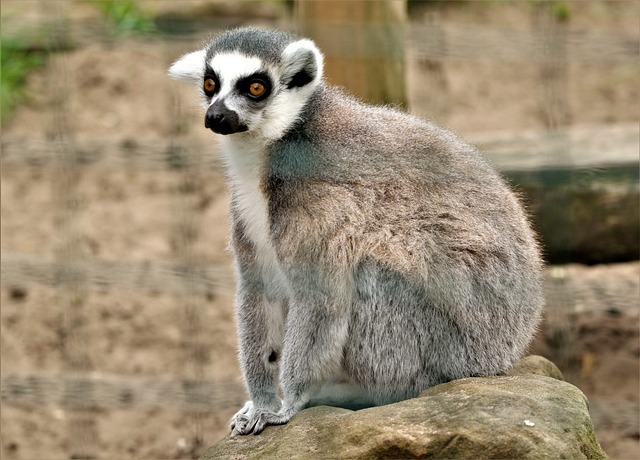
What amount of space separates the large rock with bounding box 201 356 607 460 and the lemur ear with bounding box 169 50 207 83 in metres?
1.80

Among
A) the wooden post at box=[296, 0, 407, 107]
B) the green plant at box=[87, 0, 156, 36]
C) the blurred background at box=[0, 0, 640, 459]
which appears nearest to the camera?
the wooden post at box=[296, 0, 407, 107]

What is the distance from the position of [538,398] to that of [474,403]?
282mm

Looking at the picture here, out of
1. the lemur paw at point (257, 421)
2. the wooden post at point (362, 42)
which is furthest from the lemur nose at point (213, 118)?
the wooden post at point (362, 42)

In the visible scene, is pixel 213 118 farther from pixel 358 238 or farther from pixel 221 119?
pixel 358 238

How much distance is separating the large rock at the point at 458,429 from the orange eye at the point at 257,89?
150 centimetres

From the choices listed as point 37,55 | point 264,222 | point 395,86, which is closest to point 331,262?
point 264,222

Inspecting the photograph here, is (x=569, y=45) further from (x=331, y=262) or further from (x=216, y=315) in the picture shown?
(x=331, y=262)

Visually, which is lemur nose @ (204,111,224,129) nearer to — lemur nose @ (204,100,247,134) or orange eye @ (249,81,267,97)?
lemur nose @ (204,100,247,134)

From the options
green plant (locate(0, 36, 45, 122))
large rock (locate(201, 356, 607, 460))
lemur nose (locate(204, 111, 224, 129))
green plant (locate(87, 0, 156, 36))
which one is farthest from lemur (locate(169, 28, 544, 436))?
green plant (locate(0, 36, 45, 122))

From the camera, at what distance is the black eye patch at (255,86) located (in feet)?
15.7

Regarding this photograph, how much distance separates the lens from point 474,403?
4074mm

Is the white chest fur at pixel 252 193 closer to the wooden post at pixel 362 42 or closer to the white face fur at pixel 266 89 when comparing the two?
the white face fur at pixel 266 89

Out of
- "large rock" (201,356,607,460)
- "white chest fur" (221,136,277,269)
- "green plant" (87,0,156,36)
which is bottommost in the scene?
"green plant" (87,0,156,36)

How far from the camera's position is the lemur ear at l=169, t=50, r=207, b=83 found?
5.06 metres
